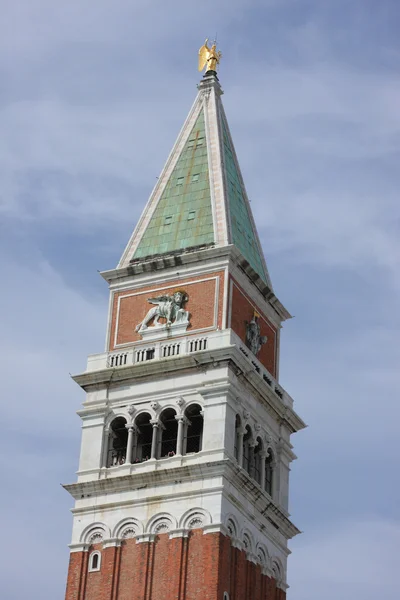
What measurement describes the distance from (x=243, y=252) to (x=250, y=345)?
5.14 m

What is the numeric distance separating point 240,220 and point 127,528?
18.2 m

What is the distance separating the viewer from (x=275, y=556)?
82938 mm

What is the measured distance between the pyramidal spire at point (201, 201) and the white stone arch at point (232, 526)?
13.7m

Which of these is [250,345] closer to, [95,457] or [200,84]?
[95,457]

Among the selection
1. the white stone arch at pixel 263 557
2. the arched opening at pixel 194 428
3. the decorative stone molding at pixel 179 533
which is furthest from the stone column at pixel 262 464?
the decorative stone molding at pixel 179 533

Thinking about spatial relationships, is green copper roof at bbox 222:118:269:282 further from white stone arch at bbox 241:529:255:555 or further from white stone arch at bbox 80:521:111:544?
white stone arch at bbox 80:521:111:544

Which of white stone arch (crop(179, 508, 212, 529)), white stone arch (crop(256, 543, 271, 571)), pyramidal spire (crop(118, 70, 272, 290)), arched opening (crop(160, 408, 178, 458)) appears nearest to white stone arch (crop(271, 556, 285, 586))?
white stone arch (crop(256, 543, 271, 571))

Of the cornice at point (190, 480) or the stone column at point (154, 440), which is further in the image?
the stone column at point (154, 440)

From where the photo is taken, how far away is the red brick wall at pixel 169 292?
84.2 m

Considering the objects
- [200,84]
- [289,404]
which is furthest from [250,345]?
[200,84]

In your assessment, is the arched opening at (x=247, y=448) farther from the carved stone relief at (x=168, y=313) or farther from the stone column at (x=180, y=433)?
the carved stone relief at (x=168, y=313)

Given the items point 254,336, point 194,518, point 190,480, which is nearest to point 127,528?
point 194,518

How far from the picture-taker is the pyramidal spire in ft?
288

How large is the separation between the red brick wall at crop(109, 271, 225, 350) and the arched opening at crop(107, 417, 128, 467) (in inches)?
170
